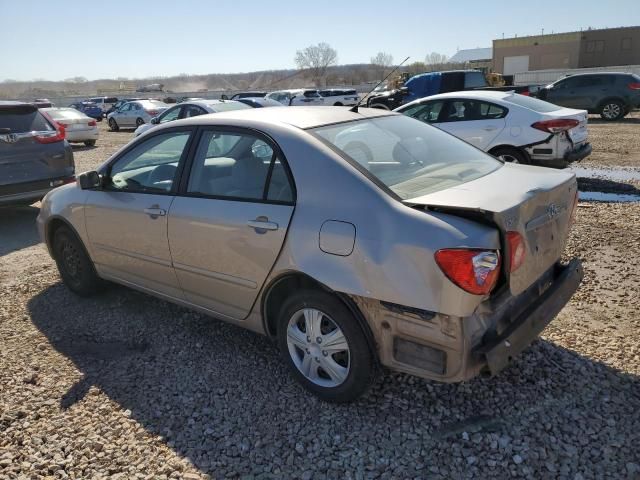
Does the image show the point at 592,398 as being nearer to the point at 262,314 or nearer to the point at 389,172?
the point at 389,172

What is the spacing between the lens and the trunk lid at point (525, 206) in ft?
8.07

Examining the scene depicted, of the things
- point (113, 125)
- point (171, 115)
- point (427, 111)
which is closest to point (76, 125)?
point (171, 115)

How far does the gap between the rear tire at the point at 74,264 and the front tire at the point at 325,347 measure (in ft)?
7.55

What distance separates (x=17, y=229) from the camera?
7328 mm

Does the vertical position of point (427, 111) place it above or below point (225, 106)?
below

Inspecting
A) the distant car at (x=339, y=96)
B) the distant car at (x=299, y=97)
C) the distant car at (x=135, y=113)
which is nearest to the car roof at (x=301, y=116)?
the distant car at (x=135, y=113)

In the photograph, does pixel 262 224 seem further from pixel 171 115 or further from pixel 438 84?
pixel 438 84

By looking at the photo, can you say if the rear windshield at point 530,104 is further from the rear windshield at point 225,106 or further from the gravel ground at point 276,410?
the rear windshield at point 225,106

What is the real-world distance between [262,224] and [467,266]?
1.21 metres

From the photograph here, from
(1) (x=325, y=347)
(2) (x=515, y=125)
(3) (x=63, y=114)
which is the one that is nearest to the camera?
(1) (x=325, y=347)

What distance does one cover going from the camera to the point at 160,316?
4.30m

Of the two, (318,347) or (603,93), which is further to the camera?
(603,93)

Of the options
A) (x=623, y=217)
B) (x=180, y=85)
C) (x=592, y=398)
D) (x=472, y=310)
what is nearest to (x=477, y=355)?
(x=472, y=310)

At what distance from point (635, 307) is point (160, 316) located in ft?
12.3
